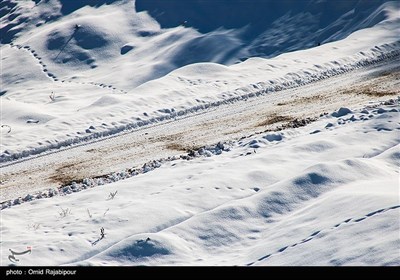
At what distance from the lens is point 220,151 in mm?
12461

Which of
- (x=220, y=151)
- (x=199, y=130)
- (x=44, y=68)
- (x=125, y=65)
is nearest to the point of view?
(x=220, y=151)

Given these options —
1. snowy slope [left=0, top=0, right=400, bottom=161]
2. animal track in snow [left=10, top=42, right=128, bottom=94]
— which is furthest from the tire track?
animal track in snow [left=10, top=42, right=128, bottom=94]

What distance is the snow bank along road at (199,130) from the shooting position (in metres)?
12.4

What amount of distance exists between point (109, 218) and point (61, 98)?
16089 mm

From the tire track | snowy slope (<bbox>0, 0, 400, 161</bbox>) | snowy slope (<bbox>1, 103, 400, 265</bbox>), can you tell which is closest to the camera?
snowy slope (<bbox>1, 103, 400, 265</bbox>)

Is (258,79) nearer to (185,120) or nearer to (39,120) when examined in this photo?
(185,120)

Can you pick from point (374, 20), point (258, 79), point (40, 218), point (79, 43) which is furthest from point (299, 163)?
point (79, 43)

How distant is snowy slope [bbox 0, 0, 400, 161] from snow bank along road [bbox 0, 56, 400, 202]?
1.17 meters

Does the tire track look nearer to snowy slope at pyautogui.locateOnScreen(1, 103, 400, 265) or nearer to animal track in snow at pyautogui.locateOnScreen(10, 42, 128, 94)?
snowy slope at pyautogui.locateOnScreen(1, 103, 400, 265)

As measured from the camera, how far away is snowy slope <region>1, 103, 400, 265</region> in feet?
22.5

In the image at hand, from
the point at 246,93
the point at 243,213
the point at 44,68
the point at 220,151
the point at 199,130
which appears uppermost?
the point at 243,213

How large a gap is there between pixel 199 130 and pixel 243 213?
6.19 m

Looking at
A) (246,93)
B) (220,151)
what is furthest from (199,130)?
(246,93)

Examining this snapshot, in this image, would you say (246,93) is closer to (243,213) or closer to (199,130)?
(199,130)
